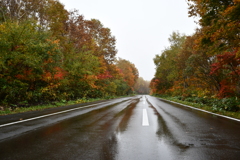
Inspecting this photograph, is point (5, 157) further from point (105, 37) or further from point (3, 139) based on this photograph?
point (105, 37)

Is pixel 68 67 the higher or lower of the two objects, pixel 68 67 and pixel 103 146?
the higher

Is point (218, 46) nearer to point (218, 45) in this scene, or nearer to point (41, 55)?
point (218, 45)

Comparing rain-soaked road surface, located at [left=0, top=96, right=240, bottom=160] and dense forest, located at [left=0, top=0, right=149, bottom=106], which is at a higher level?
dense forest, located at [left=0, top=0, right=149, bottom=106]

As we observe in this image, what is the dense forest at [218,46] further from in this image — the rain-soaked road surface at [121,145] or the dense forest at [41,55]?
the dense forest at [41,55]

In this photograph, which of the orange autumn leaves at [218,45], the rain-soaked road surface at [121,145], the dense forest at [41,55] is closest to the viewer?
the rain-soaked road surface at [121,145]

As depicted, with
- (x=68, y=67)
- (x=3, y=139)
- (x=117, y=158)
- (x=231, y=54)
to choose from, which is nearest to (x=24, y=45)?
(x=68, y=67)

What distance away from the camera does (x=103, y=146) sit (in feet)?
9.69

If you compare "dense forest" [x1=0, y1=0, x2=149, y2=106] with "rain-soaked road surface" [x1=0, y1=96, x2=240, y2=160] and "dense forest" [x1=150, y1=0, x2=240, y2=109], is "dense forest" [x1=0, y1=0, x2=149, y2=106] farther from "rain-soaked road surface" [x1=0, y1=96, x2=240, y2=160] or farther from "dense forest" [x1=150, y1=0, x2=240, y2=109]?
"dense forest" [x1=150, y1=0, x2=240, y2=109]

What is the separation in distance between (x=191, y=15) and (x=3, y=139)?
11261 mm

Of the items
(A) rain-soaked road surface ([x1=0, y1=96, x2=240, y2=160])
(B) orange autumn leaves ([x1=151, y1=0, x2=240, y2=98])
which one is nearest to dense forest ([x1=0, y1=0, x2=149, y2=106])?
(A) rain-soaked road surface ([x1=0, y1=96, x2=240, y2=160])

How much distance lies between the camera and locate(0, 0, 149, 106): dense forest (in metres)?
→ 9.49

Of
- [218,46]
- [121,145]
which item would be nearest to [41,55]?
[121,145]

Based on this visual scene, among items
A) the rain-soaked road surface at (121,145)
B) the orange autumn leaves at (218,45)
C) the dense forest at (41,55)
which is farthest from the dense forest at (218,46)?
the dense forest at (41,55)

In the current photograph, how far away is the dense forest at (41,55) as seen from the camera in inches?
374
